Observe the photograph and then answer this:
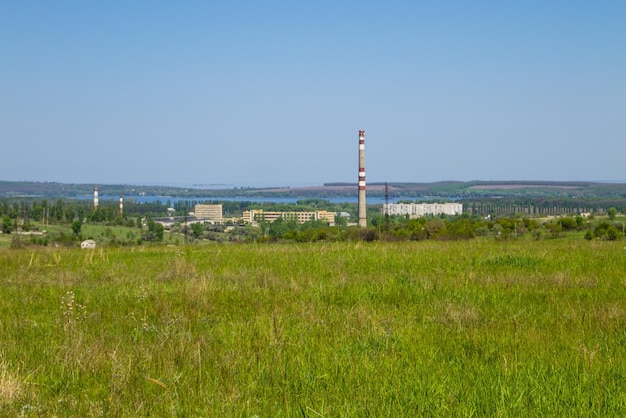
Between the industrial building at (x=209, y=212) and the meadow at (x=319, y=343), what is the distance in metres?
90.4

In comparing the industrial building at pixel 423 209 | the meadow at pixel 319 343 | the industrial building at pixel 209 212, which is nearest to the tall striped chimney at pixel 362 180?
the industrial building at pixel 423 209

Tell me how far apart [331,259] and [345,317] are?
219 inches

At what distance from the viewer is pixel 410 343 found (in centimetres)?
589

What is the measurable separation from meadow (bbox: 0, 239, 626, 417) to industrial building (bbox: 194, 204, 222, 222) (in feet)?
297

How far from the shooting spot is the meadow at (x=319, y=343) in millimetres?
4410

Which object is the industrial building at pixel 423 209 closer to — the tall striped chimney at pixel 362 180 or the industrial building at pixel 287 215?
the industrial building at pixel 287 215

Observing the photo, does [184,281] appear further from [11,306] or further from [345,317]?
[345,317]

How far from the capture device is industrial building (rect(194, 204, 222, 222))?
102000 millimetres

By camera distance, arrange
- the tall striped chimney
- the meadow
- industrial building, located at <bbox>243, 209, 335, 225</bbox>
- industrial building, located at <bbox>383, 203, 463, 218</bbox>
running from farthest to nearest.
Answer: industrial building, located at <bbox>383, 203, 463, 218</bbox>, industrial building, located at <bbox>243, 209, 335, 225</bbox>, the tall striped chimney, the meadow

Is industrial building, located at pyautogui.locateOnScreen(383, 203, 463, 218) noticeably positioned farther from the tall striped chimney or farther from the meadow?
the meadow

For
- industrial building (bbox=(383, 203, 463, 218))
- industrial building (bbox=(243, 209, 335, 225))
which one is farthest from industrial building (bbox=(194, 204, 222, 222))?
industrial building (bbox=(383, 203, 463, 218))

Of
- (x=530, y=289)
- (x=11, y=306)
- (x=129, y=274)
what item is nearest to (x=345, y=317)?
(x=530, y=289)

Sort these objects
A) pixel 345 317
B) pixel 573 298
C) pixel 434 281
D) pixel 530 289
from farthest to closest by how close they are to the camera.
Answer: pixel 434 281 < pixel 530 289 < pixel 573 298 < pixel 345 317

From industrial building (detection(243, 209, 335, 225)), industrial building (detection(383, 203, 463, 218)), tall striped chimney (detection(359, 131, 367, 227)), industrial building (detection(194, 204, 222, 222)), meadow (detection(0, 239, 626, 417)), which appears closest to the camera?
meadow (detection(0, 239, 626, 417))
